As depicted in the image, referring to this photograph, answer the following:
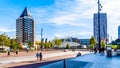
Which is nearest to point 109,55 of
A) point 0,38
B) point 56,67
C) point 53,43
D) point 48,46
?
point 56,67

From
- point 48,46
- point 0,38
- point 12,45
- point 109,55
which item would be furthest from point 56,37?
point 109,55

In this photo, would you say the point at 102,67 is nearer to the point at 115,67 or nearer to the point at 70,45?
the point at 115,67

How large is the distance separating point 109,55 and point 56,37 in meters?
157

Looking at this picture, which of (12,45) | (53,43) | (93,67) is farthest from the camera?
(53,43)

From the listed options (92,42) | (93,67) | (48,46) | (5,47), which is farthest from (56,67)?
(48,46)

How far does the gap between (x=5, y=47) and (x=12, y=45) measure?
29.4 feet

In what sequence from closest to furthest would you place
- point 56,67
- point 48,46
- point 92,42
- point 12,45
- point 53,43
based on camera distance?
1. point 56,67
2. point 12,45
3. point 92,42
4. point 48,46
5. point 53,43

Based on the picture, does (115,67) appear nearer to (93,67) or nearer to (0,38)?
(93,67)

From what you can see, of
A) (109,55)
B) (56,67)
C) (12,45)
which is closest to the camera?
(56,67)

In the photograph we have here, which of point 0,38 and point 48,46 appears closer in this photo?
point 0,38

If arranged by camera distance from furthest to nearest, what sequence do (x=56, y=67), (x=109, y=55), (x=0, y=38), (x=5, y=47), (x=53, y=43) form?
1. (x=53, y=43)
2. (x=5, y=47)
3. (x=0, y=38)
4. (x=109, y=55)
5. (x=56, y=67)

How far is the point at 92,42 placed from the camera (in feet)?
438

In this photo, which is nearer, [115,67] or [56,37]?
[115,67]

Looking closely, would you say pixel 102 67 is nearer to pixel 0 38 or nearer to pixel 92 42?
pixel 0 38
